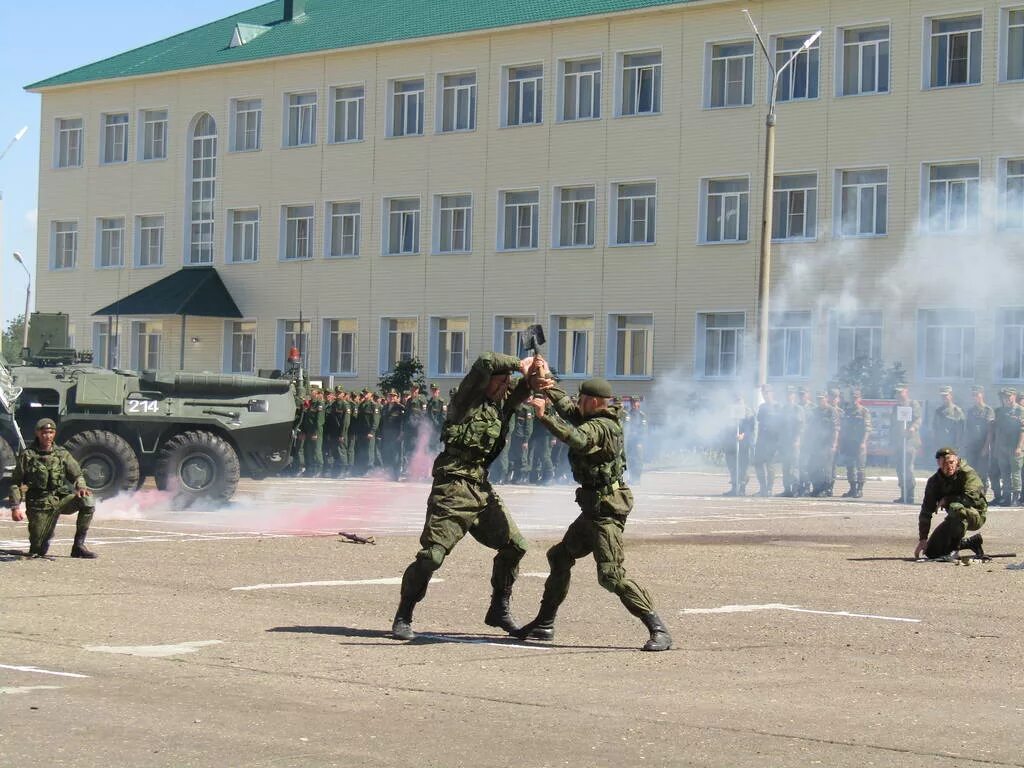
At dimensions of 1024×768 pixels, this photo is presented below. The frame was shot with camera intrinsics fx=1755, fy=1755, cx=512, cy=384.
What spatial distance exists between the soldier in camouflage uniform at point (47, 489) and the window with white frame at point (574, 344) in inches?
1327

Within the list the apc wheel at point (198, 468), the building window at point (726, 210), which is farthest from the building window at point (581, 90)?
the apc wheel at point (198, 468)

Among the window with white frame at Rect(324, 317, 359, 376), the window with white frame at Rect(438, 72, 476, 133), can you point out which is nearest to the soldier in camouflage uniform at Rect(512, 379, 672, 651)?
the window with white frame at Rect(438, 72, 476, 133)

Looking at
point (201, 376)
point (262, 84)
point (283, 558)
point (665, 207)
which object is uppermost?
point (262, 84)

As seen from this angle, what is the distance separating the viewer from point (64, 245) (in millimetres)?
63281

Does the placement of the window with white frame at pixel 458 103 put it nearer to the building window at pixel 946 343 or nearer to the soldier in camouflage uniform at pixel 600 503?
the building window at pixel 946 343

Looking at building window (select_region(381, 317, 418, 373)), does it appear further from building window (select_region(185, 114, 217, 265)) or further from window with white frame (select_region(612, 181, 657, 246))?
window with white frame (select_region(612, 181, 657, 246))

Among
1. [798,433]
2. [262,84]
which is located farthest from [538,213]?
[798,433]

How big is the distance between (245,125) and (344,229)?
→ 5.43 metres

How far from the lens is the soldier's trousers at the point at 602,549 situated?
1132 cm

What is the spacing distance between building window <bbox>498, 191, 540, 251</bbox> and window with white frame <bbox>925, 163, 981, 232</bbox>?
40.4 ft

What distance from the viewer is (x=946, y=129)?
42906 millimetres

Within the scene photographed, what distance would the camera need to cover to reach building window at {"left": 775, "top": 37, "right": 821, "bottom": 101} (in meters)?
45.2

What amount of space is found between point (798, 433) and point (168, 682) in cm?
2167

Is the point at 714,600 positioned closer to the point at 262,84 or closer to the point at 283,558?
the point at 283,558
